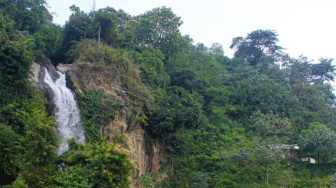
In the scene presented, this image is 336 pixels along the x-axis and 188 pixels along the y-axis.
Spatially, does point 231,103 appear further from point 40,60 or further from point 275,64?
point 40,60

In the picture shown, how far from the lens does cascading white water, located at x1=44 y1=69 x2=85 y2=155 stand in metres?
19.2

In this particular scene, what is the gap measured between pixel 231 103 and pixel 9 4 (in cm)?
1695

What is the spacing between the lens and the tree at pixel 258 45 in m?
42.0

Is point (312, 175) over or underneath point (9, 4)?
underneath

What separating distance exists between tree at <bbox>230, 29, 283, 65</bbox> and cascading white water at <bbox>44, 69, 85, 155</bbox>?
25.1 metres

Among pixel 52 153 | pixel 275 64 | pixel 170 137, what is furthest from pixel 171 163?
pixel 275 64

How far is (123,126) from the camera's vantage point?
21344mm

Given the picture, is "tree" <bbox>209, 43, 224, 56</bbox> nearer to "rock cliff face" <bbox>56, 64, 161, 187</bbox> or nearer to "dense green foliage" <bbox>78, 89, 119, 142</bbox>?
"rock cliff face" <bbox>56, 64, 161, 187</bbox>

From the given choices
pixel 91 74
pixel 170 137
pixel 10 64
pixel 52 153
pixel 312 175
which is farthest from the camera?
pixel 312 175

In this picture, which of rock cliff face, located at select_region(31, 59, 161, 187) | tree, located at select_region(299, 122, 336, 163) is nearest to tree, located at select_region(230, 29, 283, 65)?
tree, located at select_region(299, 122, 336, 163)

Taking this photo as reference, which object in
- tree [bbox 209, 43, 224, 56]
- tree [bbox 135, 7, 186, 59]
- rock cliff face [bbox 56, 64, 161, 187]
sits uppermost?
tree [bbox 209, 43, 224, 56]

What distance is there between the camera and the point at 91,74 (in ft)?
73.1

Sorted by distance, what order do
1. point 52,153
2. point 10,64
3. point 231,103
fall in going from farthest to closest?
point 231,103
point 10,64
point 52,153

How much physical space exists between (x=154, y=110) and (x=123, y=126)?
2548mm
